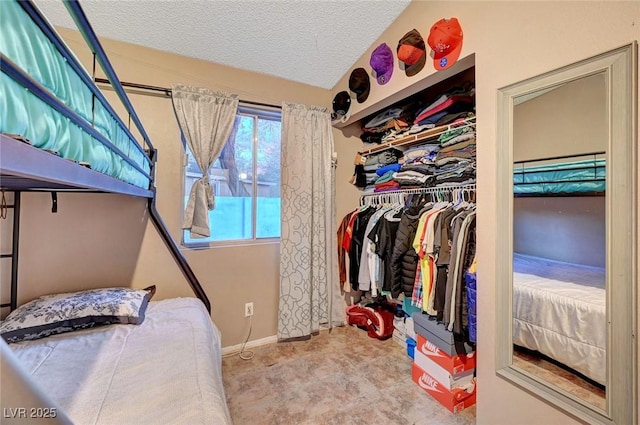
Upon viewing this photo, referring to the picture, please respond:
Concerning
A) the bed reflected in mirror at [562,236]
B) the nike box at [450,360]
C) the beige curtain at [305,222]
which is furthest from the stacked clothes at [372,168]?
the nike box at [450,360]

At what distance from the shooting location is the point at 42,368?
41.9 inches

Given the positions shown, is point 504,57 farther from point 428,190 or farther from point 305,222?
point 305,222

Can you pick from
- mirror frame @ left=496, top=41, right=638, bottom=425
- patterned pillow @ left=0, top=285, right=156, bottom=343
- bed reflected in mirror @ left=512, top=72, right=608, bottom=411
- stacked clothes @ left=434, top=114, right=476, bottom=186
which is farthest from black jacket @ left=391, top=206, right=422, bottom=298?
patterned pillow @ left=0, top=285, right=156, bottom=343

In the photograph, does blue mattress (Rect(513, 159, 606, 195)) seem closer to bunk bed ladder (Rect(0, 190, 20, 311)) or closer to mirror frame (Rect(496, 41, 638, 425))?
mirror frame (Rect(496, 41, 638, 425))

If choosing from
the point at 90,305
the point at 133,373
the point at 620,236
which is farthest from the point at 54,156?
the point at 620,236

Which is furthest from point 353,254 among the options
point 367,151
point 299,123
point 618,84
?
point 618,84

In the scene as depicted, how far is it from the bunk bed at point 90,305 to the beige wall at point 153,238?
15 centimetres

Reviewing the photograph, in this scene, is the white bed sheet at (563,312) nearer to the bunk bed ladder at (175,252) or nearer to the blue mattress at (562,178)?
the blue mattress at (562,178)

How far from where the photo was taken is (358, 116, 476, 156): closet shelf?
1808mm

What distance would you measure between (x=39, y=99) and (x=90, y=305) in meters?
1.40

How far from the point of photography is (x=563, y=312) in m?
1.22

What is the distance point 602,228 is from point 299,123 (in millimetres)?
2213

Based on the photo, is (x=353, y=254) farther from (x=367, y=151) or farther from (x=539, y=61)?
(x=539, y=61)

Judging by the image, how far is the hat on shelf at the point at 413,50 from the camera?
5.75ft
